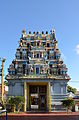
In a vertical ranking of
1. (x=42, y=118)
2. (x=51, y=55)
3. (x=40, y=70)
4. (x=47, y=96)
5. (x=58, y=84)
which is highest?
(x=51, y=55)

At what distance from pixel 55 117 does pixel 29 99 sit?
10.3 metres

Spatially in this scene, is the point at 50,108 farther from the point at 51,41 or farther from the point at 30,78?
the point at 51,41

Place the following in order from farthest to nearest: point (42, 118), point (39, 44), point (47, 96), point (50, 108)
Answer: point (39, 44) < point (47, 96) < point (50, 108) < point (42, 118)

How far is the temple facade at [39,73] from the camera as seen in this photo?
1114 inches

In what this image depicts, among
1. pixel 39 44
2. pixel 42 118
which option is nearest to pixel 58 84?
pixel 39 44

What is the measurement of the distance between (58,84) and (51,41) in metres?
7.91

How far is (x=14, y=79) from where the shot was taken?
94.5 feet

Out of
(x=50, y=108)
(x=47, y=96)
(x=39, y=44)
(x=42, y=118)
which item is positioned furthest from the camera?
(x=39, y=44)

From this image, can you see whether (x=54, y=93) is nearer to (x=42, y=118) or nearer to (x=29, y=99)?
(x=29, y=99)

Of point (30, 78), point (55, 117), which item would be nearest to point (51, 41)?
point (30, 78)

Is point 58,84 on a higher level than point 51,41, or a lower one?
lower

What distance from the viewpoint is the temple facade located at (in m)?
28.3

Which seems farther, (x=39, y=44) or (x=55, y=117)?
(x=39, y=44)

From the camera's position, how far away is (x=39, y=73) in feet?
94.9
